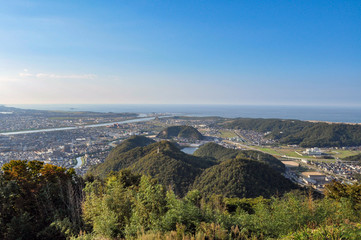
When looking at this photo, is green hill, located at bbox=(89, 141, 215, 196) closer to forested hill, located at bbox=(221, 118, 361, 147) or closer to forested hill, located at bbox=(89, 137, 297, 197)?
forested hill, located at bbox=(89, 137, 297, 197)

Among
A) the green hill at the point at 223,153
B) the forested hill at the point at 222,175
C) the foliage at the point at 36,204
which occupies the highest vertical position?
the foliage at the point at 36,204

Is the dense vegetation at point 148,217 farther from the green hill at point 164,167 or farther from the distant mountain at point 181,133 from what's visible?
the distant mountain at point 181,133

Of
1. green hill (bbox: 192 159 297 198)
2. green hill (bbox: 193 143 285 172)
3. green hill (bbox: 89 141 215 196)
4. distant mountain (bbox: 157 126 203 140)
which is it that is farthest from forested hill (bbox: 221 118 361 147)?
green hill (bbox: 89 141 215 196)

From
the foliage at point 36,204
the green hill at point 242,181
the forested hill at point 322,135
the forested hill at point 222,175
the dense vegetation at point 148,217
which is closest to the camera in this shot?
the dense vegetation at point 148,217

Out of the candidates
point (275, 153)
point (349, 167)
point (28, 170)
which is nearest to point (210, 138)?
point (275, 153)

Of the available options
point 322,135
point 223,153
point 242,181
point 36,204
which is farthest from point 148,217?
point 322,135

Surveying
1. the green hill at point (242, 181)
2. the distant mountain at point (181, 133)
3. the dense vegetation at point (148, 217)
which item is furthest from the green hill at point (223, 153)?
the dense vegetation at point (148, 217)

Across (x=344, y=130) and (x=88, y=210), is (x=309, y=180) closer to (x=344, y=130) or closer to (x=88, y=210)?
(x=88, y=210)
